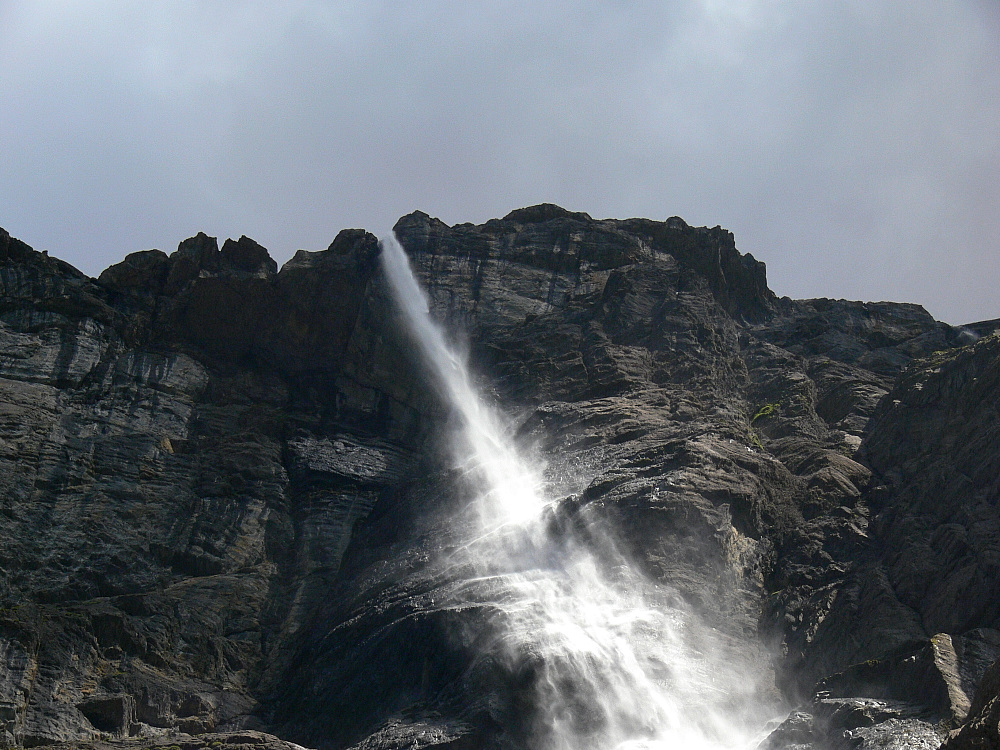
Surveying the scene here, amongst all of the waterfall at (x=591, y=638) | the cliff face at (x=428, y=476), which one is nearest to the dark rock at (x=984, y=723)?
the cliff face at (x=428, y=476)

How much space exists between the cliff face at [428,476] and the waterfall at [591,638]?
2.49 ft

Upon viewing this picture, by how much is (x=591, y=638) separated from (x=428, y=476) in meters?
11.8

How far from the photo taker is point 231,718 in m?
29.9

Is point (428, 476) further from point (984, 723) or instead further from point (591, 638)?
point (984, 723)

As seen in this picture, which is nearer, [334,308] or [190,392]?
[190,392]

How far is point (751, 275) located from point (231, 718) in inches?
1309

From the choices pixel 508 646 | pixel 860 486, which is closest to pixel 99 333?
pixel 508 646

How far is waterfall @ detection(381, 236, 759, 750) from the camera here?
2625 centimetres

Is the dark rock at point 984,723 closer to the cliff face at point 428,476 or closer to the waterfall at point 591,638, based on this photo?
the cliff face at point 428,476

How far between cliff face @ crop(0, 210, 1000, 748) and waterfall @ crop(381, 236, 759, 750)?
760mm

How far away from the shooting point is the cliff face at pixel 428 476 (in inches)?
1101

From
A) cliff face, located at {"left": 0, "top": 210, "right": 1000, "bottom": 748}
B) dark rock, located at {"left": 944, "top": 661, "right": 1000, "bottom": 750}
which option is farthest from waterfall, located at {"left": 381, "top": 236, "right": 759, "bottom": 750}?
dark rock, located at {"left": 944, "top": 661, "right": 1000, "bottom": 750}

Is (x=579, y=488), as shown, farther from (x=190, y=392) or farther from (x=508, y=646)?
(x=190, y=392)

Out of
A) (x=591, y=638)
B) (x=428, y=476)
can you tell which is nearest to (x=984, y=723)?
(x=591, y=638)
